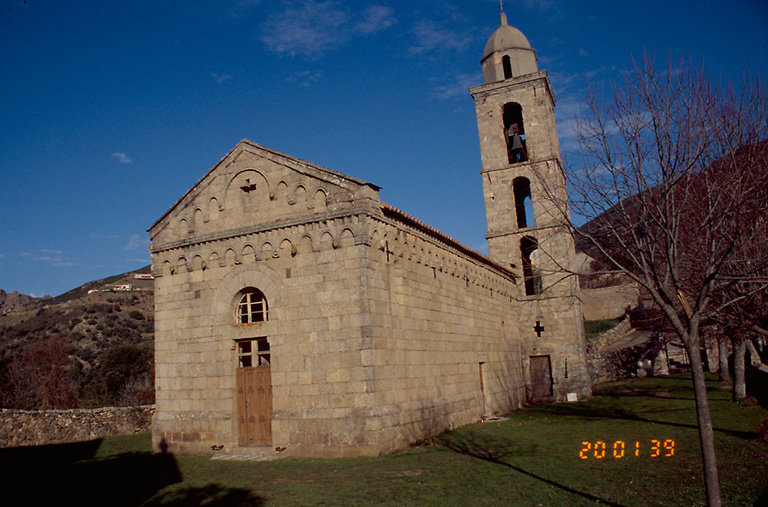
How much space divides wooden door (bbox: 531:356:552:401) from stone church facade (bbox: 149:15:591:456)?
6.12 m

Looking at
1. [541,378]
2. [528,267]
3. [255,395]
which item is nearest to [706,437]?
[255,395]

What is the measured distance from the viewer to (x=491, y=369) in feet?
65.6

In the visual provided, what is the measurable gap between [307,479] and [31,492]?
522 cm

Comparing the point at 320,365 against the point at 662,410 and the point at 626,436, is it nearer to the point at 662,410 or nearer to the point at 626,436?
the point at 626,436

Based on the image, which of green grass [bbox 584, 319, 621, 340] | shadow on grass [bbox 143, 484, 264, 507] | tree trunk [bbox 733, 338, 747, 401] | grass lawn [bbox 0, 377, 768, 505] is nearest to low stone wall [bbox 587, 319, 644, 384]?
green grass [bbox 584, 319, 621, 340]

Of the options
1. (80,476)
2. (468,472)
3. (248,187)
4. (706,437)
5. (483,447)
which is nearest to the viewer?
(706,437)

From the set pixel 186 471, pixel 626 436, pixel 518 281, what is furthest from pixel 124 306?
pixel 626 436

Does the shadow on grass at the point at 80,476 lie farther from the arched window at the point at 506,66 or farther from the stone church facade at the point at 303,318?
the arched window at the point at 506,66

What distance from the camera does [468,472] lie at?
1030 centimetres

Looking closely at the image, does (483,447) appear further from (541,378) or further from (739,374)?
(541,378)

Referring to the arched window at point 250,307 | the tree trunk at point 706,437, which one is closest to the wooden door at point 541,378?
the arched window at point 250,307

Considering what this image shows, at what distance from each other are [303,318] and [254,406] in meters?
2.70

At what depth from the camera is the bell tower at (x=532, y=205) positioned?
23625 mm

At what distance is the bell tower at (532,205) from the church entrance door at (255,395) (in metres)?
13.7
